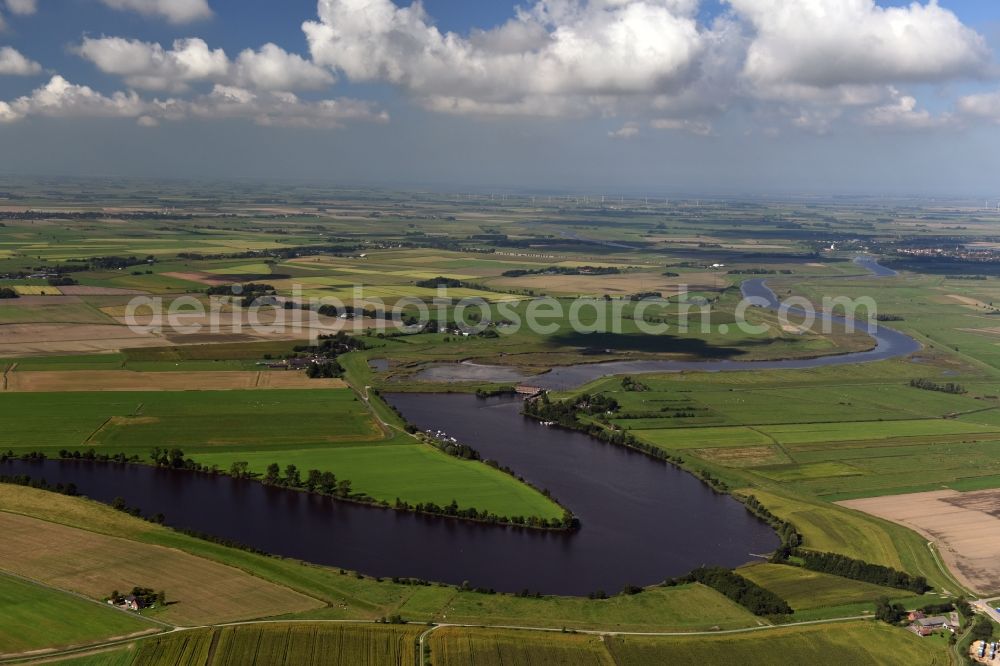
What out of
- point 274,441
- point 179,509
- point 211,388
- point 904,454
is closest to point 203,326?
point 211,388

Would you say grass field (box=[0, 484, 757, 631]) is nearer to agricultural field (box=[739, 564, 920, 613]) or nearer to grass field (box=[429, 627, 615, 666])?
grass field (box=[429, 627, 615, 666])

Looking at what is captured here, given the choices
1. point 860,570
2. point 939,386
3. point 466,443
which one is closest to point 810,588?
point 860,570

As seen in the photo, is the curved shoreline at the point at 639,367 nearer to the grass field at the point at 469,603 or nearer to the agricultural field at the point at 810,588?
the agricultural field at the point at 810,588

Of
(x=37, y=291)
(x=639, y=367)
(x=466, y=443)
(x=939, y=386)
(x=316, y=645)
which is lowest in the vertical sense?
(x=316, y=645)

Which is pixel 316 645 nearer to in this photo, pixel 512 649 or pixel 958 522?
pixel 512 649

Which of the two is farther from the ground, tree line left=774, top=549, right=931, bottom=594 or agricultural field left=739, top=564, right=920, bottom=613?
tree line left=774, top=549, right=931, bottom=594

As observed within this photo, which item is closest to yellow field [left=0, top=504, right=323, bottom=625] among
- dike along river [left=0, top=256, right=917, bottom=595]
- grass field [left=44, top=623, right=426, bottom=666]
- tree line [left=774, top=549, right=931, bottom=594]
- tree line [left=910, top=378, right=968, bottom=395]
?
grass field [left=44, top=623, right=426, bottom=666]
